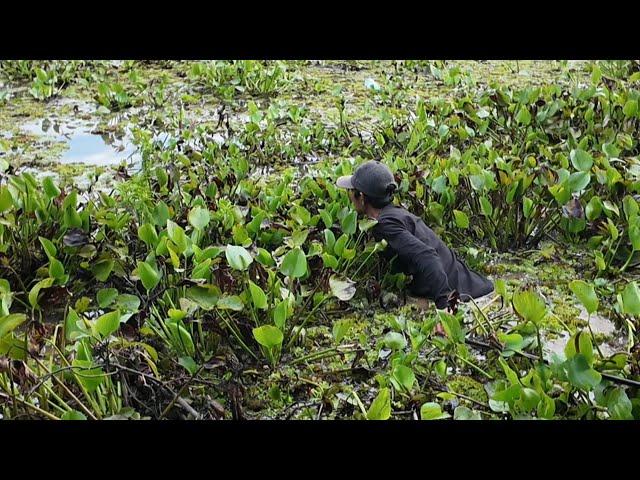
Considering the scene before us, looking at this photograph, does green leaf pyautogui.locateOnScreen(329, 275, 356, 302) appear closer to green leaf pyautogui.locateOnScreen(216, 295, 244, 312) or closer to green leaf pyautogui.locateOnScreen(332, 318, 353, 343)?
green leaf pyautogui.locateOnScreen(332, 318, 353, 343)

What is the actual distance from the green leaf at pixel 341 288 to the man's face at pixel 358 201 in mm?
718

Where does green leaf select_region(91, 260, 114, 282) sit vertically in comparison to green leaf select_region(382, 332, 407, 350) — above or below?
below

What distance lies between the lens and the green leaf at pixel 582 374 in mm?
1884

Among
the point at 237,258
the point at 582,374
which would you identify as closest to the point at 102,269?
the point at 237,258

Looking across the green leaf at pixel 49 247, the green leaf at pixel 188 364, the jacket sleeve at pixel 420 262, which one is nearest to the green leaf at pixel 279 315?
the green leaf at pixel 188 364

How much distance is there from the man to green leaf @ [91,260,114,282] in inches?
45.1

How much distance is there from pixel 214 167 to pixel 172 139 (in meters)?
0.59

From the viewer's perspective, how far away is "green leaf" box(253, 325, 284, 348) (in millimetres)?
2266

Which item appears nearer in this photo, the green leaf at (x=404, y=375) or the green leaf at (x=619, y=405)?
the green leaf at (x=619, y=405)

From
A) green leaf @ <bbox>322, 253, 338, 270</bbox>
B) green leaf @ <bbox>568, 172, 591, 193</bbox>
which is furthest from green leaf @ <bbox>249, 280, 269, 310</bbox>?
green leaf @ <bbox>568, 172, 591, 193</bbox>

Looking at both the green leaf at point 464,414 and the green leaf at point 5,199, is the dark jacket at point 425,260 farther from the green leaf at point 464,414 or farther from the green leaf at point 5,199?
the green leaf at point 5,199

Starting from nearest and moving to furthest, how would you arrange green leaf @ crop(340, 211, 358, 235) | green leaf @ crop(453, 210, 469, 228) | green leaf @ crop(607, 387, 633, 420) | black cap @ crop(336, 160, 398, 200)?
green leaf @ crop(607, 387, 633, 420), green leaf @ crop(340, 211, 358, 235), black cap @ crop(336, 160, 398, 200), green leaf @ crop(453, 210, 469, 228)
